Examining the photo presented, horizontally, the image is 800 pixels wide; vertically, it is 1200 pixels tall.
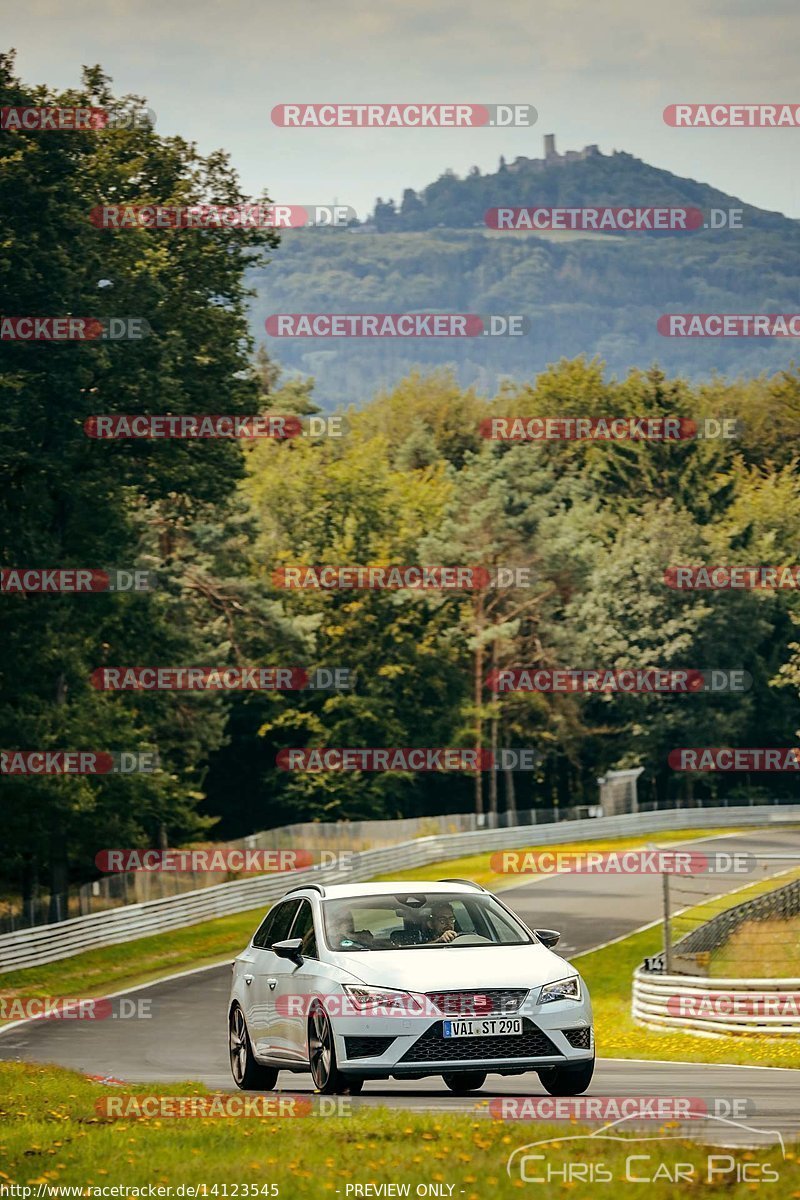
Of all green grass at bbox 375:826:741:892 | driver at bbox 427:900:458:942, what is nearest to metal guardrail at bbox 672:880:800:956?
green grass at bbox 375:826:741:892

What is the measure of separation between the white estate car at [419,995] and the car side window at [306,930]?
0.05ft

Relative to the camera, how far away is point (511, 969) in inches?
521

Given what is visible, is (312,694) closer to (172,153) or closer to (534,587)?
(534,587)

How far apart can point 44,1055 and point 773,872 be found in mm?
34823

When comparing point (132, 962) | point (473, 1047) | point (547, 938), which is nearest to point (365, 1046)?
point (473, 1047)

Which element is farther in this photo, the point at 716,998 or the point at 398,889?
the point at 716,998

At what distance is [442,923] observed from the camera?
14250mm

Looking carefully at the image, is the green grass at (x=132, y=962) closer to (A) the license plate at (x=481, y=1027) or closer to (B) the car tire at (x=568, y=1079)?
(B) the car tire at (x=568, y=1079)

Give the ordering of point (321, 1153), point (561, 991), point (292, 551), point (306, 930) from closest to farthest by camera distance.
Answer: point (321, 1153), point (561, 991), point (306, 930), point (292, 551)

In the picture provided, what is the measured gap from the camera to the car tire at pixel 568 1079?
1334 centimetres

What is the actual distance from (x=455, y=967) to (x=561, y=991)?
2.45 feet

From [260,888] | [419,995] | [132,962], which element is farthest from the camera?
[260,888]

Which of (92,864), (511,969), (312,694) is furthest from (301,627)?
(511,969)

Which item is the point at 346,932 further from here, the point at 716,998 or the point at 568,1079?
the point at 716,998
